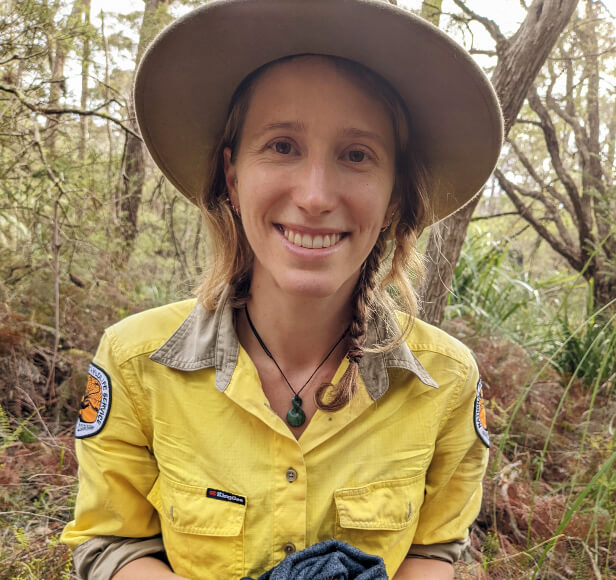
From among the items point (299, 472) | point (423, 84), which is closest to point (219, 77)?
point (423, 84)

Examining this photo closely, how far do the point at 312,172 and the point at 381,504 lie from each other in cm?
97

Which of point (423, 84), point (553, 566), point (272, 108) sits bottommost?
point (553, 566)

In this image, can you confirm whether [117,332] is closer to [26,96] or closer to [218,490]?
[218,490]

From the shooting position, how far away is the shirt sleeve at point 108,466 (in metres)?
1.39

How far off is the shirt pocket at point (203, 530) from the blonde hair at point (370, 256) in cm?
42

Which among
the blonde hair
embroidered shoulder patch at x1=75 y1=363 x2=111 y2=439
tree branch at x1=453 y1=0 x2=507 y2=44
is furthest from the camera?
tree branch at x1=453 y1=0 x2=507 y2=44

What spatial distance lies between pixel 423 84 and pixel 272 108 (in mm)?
429

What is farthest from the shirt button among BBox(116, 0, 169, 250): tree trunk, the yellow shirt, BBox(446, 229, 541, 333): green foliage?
BBox(446, 229, 541, 333): green foliage

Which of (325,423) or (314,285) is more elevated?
(314,285)

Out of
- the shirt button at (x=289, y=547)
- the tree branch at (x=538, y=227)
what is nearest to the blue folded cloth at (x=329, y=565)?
the shirt button at (x=289, y=547)

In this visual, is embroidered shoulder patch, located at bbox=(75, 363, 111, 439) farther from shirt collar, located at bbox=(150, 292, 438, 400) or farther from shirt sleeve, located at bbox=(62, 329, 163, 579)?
shirt collar, located at bbox=(150, 292, 438, 400)

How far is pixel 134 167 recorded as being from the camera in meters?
5.17

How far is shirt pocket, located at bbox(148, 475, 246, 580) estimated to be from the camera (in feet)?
4.40

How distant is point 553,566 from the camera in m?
2.14
